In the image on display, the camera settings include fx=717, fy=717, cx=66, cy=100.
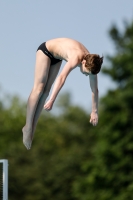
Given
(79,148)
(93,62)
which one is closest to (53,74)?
(93,62)

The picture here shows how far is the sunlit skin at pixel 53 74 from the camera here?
11547 mm

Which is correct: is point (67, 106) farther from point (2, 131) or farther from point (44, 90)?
point (44, 90)

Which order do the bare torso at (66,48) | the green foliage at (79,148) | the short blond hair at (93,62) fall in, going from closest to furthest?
the short blond hair at (93,62)
the bare torso at (66,48)
the green foliage at (79,148)

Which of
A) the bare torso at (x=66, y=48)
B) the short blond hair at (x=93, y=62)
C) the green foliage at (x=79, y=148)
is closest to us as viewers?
the short blond hair at (x=93, y=62)

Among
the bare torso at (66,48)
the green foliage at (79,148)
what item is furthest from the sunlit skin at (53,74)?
the green foliage at (79,148)

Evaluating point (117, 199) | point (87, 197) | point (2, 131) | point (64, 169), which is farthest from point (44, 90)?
point (2, 131)

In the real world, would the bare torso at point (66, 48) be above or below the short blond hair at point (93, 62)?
above

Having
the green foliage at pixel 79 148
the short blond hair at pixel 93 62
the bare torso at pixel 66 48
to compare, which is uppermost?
the green foliage at pixel 79 148

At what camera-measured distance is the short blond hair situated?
11477 mm

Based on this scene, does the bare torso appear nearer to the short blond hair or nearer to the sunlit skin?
the sunlit skin

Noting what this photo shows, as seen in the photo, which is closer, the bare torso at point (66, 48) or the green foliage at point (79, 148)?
the bare torso at point (66, 48)

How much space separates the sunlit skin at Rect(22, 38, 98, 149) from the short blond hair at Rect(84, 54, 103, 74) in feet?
0.28

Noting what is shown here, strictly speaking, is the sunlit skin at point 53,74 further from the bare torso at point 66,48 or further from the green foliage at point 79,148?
the green foliage at point 79,148

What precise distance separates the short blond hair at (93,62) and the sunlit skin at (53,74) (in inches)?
3.3
